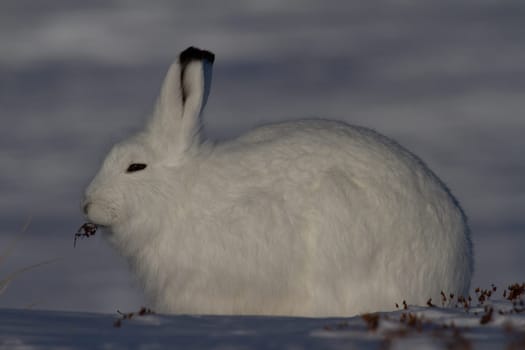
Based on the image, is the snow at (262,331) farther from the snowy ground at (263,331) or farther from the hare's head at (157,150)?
the hare's head at (157,150)

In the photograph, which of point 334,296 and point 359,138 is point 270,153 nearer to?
point 359,138

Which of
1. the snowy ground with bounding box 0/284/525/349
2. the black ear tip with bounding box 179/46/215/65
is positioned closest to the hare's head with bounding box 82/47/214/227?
the black ear tip with bounding box 179/46/215/65

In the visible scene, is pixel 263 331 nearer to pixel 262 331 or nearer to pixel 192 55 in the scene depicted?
pixel 262 331

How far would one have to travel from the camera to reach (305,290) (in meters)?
7.96

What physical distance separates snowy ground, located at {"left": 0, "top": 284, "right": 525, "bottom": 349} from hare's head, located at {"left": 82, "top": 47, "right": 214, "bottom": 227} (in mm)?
2923

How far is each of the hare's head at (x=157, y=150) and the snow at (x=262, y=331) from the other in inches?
115

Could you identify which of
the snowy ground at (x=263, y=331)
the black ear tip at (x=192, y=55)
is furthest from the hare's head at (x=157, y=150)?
the snowy ground at (x=263, y=331)

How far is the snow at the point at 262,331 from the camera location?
462 cm

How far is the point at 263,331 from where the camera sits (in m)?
5.02

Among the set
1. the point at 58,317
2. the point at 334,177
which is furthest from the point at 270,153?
the point at 58,317

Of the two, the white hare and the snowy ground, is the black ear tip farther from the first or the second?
the snowy ground

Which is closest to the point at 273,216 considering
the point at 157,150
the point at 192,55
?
the point at 157,150

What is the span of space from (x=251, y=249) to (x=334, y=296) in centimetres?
93

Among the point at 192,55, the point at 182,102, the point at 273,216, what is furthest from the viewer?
the point at 182,102
